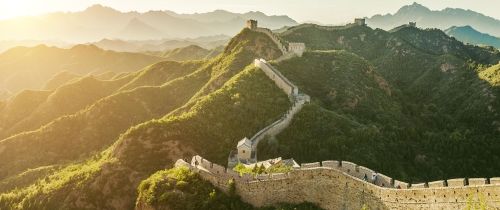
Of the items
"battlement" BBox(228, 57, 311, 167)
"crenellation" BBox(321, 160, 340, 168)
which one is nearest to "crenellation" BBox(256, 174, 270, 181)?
"crenellation" BBox(321, 160, 340, 168)

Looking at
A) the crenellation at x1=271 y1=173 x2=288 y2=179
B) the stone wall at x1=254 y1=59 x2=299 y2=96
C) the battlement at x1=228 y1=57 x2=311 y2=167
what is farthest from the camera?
the stone wall at x1=254 y1=59 x2=299 y2=96

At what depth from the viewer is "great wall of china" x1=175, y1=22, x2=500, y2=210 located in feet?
123

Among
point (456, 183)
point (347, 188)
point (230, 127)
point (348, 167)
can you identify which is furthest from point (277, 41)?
point (456, 183)

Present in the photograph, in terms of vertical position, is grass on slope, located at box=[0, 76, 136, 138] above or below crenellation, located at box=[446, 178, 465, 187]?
above

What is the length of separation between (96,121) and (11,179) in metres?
21.5

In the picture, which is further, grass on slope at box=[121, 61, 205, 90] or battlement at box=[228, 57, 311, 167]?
grass on slope at box=[121, 61, 205, 90]

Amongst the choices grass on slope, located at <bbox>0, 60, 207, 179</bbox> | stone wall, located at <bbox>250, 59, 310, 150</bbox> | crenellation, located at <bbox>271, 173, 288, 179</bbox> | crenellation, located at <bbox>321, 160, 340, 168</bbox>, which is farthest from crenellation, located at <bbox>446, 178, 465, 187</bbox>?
grass on slope, located at <bbox>0, 60, 207, 179</bbox>

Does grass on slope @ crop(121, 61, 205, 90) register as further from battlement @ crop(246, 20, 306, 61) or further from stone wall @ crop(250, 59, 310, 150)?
stone wall @ crop(250, 59, 310, 150)

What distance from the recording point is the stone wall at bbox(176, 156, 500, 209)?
37.3 metres


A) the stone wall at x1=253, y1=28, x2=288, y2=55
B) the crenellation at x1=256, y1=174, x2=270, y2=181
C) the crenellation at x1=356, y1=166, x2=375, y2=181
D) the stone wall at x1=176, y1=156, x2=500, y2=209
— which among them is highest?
the stone wall at x1=253, y1=28, x2=288, y2=55

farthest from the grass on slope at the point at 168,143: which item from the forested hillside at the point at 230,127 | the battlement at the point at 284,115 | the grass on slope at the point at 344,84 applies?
the grass on slope at the point at 344,84

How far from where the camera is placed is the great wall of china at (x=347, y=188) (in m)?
37.4

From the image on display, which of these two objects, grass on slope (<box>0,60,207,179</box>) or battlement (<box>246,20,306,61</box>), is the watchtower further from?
grass on slope (<box>0,60,207,179</box>)

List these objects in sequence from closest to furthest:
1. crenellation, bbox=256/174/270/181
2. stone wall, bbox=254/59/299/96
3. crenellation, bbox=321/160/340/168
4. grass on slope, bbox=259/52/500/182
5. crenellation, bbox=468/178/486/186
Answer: crenellation, bbox=468/178/486/186 → crenellation, bbox=256/174/270/181 → crenellation, bbox=321/160/340/168 → grass on slope, bbox=259/52/500/182 → stone wall, bbox=254/59/299/96
